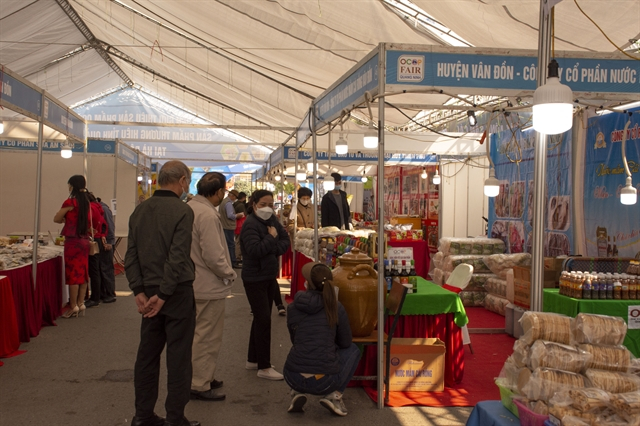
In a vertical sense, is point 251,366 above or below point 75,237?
below

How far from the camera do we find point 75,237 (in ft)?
24.4

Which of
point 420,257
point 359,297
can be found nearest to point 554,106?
point 359,297

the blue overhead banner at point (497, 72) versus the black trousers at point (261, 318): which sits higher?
the blue overhead banner at point (497, 72)

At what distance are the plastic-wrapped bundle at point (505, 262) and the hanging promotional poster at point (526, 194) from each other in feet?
1.13

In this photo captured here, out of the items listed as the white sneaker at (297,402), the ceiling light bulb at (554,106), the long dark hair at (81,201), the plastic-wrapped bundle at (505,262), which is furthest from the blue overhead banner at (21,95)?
the plastic-wrapped bundle at (505,262)

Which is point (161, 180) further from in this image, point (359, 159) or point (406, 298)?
point (359, 159)

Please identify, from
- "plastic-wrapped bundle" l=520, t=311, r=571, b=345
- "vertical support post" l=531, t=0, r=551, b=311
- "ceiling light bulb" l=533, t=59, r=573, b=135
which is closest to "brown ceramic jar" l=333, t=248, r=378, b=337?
"vertical support post" l=531, t=0, r=551, b=311

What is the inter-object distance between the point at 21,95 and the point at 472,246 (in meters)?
6.62

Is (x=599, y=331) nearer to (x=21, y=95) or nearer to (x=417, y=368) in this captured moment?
(x=417, y=368)

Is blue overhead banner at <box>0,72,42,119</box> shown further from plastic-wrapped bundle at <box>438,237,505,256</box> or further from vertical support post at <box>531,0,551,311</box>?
plastic-wrapped bundle at <box>438,237,505,256</box>

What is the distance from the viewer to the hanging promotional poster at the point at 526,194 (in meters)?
7.85

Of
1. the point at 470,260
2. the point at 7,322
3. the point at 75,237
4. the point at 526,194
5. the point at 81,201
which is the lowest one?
the point at 7,322

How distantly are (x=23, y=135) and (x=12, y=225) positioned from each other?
268 cm

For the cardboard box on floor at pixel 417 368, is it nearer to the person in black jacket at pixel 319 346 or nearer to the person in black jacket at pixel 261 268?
the person in black jacket at pixel 319 346
